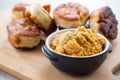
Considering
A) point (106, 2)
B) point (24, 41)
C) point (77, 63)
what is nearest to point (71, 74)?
point (77, 63)

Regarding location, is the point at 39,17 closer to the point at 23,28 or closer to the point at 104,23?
the point at 23,28

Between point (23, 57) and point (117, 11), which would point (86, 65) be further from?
point (117, 11)

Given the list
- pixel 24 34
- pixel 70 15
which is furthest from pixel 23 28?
pixel 70 15

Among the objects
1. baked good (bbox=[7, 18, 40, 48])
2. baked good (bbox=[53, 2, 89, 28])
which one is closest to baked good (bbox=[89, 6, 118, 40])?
baked good (bbox=[53, 2, 89, 28])

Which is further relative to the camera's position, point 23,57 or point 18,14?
point 18,14

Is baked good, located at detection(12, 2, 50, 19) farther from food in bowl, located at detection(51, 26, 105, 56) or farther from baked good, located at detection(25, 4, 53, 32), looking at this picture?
food in bowl, located at detection(51, 26, 105, 56)

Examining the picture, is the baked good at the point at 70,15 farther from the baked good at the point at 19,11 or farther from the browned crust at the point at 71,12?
the baked good at the point at 19,11

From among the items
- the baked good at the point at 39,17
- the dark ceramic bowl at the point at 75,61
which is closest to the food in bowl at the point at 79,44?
the dark ceramic bowl at the point at 75,61
